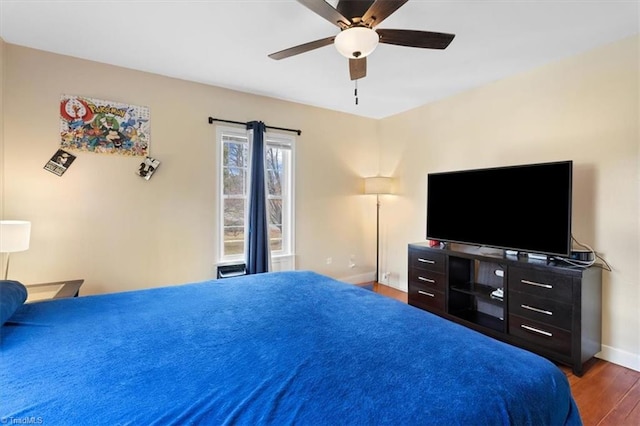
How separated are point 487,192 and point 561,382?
2.17 metres

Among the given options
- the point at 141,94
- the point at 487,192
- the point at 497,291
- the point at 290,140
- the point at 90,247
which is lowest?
the point at 497,291

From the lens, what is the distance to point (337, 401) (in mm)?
921

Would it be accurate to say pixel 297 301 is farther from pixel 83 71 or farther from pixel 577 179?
pixel 83 71

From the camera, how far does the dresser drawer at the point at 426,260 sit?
330cm

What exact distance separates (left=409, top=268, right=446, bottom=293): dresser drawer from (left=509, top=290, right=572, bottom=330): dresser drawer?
2.36 ft

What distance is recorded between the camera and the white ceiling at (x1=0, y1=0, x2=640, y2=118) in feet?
6.96

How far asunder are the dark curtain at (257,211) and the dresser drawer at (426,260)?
175cm

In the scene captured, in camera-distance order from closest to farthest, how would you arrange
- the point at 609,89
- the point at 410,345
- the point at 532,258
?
the point at 410,345, the point at 609,89, the point at 532,258

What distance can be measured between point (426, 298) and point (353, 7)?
2936mm

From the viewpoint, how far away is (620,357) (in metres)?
2.46

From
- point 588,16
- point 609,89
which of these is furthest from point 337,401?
point 609,89

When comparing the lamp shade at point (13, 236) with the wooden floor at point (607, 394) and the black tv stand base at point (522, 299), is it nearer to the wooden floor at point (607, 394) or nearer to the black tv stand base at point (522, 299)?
the black tv stand base at point (522, 299)

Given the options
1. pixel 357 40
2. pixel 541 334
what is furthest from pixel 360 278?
pixel 357 40

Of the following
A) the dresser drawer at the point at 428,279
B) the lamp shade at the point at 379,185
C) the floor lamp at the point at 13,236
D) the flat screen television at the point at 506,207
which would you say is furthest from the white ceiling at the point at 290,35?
the dresser drawer at the point at 428,279
